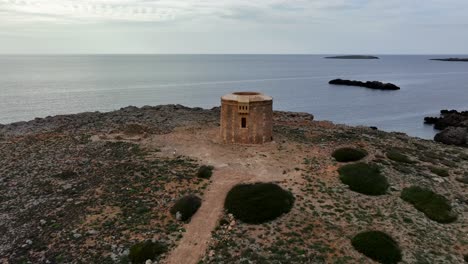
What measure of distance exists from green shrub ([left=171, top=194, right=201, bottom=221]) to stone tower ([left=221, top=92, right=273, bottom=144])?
42.7 feet

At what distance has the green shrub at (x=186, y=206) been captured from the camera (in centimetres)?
3144

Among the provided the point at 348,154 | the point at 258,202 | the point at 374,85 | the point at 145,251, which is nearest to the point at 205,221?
the point at 258,202

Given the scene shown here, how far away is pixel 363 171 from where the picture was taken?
1511 inches

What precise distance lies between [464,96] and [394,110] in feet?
156

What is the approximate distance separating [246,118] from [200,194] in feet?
41.5

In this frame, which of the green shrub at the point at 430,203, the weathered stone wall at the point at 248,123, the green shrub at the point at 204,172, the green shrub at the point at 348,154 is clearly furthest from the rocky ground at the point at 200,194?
the weathered stone wall at the point at 248,123

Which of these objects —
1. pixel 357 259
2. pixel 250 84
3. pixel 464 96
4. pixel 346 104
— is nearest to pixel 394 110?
pixel 346 104

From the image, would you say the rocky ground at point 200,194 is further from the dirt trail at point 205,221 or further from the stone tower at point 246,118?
the stone tower at point 246,118

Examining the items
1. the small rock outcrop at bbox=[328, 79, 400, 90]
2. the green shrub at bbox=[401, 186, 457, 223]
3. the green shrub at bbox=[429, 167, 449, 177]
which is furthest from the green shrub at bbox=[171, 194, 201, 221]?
the small rock outcrop at bbox=[328, 79, 400, 90]

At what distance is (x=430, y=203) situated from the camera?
3412 centimetres

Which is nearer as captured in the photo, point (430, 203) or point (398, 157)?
point (430, 203)

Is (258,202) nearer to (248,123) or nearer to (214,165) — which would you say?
(214,165)

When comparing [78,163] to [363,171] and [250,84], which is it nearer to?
[363,171]

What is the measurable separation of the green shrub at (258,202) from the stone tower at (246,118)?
10.6m
